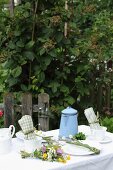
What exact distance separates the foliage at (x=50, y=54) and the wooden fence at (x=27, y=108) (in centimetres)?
26

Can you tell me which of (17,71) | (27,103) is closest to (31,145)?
(27,103)

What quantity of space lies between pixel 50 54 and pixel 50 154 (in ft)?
6.03

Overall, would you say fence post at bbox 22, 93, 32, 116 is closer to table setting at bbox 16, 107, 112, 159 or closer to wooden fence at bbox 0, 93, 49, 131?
wooden fence at bbox 0, 93, 49, 131

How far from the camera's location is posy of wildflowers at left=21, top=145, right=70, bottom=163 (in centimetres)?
262

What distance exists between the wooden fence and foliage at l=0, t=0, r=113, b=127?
0.86 feet

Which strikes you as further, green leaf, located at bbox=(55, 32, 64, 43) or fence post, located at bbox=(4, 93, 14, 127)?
Answer: green leaf, located at bbox=(55, 32, 64, 43)

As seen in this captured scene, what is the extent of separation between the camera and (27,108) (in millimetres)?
4082

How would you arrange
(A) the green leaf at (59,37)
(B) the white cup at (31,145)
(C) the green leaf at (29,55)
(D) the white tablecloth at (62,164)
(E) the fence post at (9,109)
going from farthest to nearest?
(A) the green leaf at (59,37), (C) the green leaf at (29,55), (E) the fence post at (9,109), (B) the white cup at (31,145), (D) the white tablecloth at (62,164)

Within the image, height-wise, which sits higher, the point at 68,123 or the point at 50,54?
the point at 50,54

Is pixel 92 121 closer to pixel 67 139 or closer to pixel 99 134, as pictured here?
pixel 99 134

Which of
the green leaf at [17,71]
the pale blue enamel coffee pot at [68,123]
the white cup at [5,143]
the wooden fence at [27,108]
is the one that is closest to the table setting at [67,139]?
the pale blue enamel coffee pot at [68,123]

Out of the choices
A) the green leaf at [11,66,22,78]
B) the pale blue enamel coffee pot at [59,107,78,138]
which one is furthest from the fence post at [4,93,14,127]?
the pale blue enamel coffee pot at [59,107,78,138]

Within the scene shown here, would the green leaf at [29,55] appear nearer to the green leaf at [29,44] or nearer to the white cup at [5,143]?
the green leaf at [29,44]

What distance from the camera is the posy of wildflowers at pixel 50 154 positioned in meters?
2.62
